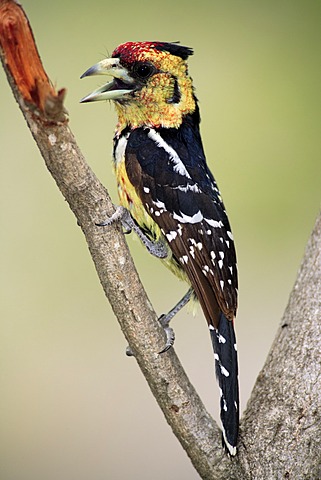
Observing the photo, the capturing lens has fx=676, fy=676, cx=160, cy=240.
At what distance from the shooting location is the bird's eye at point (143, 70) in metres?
2.52

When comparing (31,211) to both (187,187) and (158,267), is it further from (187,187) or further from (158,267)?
(187,187)

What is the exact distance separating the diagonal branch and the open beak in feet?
1.64

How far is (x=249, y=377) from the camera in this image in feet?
14.7

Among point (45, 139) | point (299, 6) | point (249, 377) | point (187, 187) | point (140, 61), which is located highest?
point (299, 6)

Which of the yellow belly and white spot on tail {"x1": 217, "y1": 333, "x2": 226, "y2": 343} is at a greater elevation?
the yellow belly

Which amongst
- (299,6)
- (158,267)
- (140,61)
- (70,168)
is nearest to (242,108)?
(299,6)

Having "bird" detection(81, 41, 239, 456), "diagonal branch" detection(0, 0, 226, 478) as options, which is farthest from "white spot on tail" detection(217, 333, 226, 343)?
"diagonal branch" detection(0, 0, 226, 478)

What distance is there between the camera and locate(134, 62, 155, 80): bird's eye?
252cm

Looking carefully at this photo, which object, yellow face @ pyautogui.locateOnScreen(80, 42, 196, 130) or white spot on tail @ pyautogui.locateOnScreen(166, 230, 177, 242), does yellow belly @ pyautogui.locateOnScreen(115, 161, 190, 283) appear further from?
yellow face @ pyautogui.locateOnScreen(80, 42, 196, 130)

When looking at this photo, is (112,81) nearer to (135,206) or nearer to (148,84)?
(148,84)

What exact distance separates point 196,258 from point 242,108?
9.50ft

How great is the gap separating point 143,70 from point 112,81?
0.41 ft

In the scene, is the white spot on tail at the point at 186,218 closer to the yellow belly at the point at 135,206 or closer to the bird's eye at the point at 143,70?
the yellow belly at the point at 135,206

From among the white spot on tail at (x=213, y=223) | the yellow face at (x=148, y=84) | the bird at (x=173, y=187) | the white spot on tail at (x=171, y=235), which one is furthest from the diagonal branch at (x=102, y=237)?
the yellow face at (x=148, y=84)
